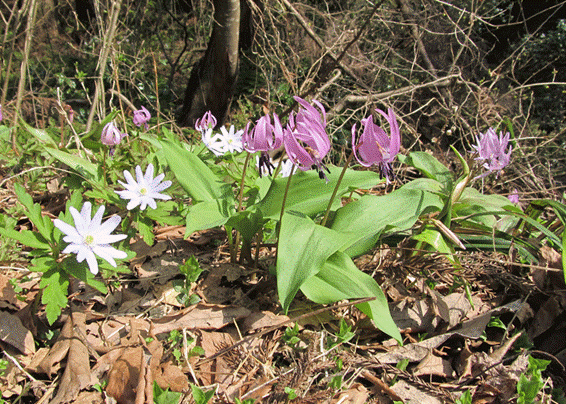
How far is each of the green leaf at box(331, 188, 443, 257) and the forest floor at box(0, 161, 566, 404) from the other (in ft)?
0.63

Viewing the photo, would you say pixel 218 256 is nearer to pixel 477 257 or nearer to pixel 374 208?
pixel 374 208

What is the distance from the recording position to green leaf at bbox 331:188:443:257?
1598 millimetres

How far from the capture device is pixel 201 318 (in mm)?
1643

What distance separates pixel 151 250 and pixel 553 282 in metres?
2.01

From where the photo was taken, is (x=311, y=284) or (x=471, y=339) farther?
(x=471, y=339)

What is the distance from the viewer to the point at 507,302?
6.65 ft

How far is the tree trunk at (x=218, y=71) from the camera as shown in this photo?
485cm

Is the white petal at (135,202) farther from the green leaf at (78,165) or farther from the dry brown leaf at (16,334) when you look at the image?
the dry brown leaf at (16,334)

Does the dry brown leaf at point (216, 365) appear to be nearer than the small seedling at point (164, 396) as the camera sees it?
No

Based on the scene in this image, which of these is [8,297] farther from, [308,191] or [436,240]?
[436,240]

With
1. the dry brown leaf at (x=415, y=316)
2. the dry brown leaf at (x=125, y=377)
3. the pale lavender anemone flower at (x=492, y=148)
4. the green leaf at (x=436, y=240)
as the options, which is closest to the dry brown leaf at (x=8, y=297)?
the dry brown leaf at (x=125, y=377)

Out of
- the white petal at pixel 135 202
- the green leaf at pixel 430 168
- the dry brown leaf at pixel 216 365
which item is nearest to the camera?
the dry brown leaf at pixel 216 365

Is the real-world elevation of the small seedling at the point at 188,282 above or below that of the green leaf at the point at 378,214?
below

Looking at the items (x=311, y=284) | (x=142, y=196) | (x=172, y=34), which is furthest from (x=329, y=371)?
(x=172, y=34)
